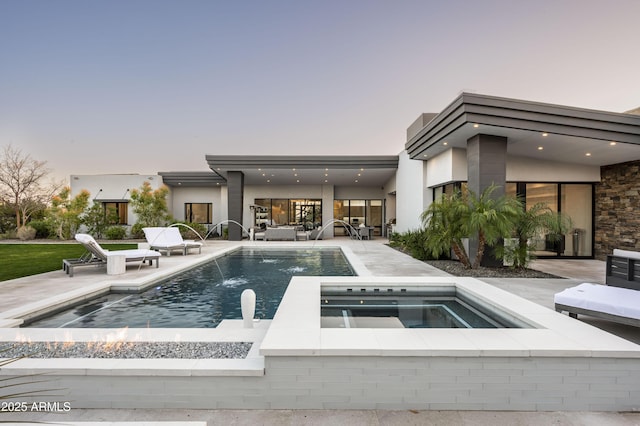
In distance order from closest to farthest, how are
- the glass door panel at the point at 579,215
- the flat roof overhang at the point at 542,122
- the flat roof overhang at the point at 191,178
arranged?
the flat roof overhang at the point at 542,122
the glass door panel at the point at 579,215
the flat roof overhang at the point at 191,178

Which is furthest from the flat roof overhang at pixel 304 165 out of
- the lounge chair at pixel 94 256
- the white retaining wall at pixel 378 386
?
the white retaining wall at pixel 378 386

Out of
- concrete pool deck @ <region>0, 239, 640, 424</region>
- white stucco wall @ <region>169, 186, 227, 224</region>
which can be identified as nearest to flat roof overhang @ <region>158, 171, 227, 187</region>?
white stucco wall @ <region>169, 186, 227, 224</region>

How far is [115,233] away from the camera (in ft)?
A: 60.6

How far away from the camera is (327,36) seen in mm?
15000

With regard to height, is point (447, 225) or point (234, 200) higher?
point (234, 200)

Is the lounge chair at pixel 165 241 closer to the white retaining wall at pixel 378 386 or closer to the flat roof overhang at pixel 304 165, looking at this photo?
the flat roof overhang at pixel 304 165

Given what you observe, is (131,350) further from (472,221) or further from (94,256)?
(472,221)

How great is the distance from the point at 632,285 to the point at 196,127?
22.4m

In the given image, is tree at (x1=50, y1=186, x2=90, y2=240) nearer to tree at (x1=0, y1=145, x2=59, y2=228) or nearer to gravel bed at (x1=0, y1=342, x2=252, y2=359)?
tree at (x1=0, y1=145, x2=59, y2=228)

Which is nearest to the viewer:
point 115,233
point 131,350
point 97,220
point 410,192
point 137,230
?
point 131,350

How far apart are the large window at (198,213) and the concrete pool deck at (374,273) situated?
514 inches

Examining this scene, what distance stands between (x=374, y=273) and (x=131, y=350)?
5369 millimetres

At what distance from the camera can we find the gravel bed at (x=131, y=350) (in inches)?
124

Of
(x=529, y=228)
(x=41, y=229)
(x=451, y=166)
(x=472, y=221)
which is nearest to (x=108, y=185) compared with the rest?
(x=41, y=229)
